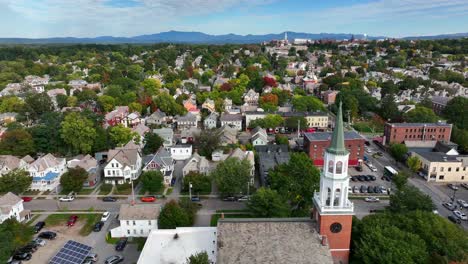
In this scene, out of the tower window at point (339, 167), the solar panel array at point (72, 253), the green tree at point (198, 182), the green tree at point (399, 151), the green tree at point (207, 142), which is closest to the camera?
the tower window at point (339, 167)

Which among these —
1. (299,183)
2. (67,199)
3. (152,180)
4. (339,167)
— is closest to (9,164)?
(67,199)

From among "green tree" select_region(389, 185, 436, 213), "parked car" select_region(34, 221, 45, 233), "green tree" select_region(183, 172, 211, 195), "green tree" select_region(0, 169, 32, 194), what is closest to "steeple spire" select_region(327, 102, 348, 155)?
"green tree" select_region(389, 185, 436, 213)

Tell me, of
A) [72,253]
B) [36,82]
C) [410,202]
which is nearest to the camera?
[72,253]

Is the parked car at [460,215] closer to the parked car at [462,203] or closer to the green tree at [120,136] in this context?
the parked car at [462,203]

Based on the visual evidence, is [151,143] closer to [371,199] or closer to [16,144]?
[16,144]

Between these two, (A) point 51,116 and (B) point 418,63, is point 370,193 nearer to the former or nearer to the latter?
(A) point 51,116

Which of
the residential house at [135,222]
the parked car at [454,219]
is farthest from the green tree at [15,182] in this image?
the parked car at [454,219]
